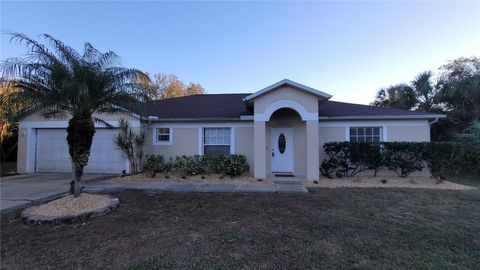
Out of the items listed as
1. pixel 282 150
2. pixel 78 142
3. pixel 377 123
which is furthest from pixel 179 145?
pixel 377 123

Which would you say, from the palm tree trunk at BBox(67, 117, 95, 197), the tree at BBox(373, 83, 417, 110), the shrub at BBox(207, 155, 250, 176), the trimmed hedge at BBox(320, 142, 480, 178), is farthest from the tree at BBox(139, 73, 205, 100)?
the palm tree trunk at BBox(67, 117, 95, 197)

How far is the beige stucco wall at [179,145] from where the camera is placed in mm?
13062

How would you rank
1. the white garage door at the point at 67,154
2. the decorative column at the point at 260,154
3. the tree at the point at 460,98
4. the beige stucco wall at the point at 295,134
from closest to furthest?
the decorative column at the point at 260,154
the beige stucco wall at the point at 295,134
the white garage door at the point at 67,154
the tree at the point at 460,98

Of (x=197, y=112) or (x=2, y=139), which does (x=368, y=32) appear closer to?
(x=197, y=112)

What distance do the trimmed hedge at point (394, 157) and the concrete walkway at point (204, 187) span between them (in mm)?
2674

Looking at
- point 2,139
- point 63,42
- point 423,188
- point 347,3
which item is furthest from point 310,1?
point 2,139

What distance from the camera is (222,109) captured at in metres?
14.1

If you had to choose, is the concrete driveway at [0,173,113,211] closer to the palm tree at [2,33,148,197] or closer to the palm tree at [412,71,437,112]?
the palm tree at [2,33,148,197]

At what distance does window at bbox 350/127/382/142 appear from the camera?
486 inches

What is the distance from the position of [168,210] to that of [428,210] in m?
6.59

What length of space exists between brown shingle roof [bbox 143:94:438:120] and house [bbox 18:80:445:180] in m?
0.05

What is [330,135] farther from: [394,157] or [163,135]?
[163,135]

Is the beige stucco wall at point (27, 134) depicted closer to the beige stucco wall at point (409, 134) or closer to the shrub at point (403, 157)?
the shrub at point (403, 157)

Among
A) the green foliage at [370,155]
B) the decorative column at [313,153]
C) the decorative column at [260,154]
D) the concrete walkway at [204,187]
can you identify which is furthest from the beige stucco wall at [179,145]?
the green foliage at [370,155]
